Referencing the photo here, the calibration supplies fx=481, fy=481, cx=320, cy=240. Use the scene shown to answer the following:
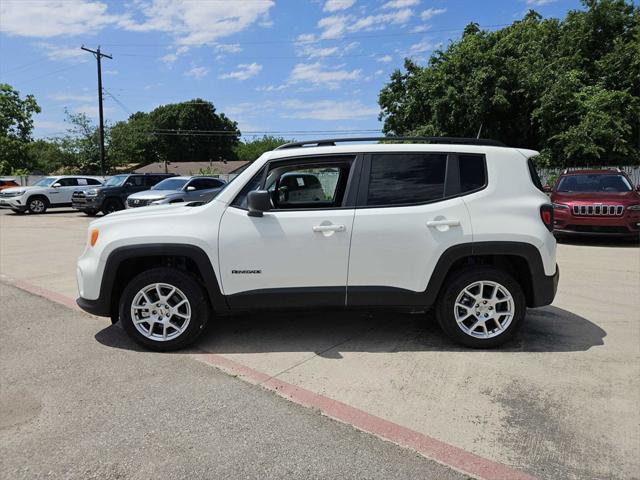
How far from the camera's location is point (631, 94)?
23.6 meters

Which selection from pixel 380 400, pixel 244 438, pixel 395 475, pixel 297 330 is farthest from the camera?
pixel 297 330

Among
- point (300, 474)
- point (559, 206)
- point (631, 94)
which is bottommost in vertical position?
point (300, 474)

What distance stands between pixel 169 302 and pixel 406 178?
236 centimetres

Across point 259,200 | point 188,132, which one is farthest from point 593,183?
point 188,132

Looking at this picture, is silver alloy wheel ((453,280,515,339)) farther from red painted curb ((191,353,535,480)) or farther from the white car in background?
the white car in background

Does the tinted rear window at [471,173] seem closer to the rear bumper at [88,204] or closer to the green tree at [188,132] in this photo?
the rear bumper at [88,204]

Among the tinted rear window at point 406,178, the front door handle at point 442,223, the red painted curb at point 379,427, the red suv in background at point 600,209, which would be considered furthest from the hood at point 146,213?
the red suv in background at point 600,209

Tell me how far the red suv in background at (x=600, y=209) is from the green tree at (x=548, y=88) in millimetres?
12074

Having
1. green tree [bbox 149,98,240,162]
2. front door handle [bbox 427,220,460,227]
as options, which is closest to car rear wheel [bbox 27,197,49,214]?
front door handle [bbox 427,220,460,227]

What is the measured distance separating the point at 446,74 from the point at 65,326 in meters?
23.8

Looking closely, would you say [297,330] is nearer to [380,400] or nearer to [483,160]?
[380,400]

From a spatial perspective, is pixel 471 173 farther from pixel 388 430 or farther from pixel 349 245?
pixel 388 430

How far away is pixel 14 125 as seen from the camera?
50.2 metres

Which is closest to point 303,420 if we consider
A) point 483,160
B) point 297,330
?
point 297,330
